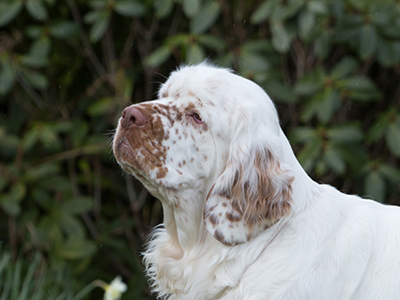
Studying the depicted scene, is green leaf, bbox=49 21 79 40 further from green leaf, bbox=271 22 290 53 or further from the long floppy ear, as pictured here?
the long floppy ear

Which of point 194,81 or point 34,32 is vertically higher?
point 194,81

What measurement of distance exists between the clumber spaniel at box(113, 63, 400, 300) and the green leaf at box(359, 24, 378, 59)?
146cm

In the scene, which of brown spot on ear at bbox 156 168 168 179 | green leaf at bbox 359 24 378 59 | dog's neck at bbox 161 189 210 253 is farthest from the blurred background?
brown spot on ear at bbox 156 168 168 179

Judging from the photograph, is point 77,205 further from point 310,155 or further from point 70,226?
point 310,155

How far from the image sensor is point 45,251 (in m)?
4.30

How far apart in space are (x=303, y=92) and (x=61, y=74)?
73.8 inches

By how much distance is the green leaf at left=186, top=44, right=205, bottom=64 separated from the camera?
3695mm

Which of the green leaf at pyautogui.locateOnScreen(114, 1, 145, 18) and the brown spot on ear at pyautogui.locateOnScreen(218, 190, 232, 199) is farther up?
the green leaf at pyautogui.locateOnScreen(114, 1, 145, 18)

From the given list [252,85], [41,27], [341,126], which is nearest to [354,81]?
[341,126]

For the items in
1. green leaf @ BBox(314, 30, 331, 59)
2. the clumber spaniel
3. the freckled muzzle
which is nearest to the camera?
the clumber spaniel

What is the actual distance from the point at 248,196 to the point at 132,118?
1.83 ft

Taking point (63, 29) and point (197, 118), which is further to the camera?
point (63, 29)

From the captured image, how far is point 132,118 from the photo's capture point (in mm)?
A: 2428

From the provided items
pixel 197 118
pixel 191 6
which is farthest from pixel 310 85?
pixel 197 118
